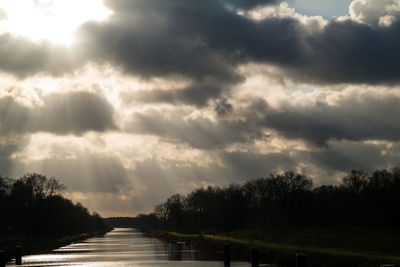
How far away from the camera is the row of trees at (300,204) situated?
82.8 m

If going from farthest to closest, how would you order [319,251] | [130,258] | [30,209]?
[30,209]
[130,258]
[319,251]

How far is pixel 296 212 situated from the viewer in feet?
378

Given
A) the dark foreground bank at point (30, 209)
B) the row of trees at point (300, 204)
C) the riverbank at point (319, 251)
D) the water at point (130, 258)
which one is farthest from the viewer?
the dark foreground bank at point (30, 209)

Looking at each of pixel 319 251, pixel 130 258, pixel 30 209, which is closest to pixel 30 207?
pixel 30 209

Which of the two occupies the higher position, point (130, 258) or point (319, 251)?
point (319, 251)

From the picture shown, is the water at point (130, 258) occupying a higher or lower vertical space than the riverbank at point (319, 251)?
lower

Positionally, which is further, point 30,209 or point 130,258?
point 30,209

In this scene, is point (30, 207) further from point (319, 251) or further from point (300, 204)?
point (319, 251)

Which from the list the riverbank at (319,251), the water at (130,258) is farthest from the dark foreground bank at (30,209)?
the riverbank at (319,251)

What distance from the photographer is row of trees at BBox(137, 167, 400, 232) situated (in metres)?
82.8

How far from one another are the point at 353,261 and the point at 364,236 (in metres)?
24.7

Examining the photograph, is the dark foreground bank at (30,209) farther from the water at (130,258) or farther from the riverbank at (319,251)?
the riverbank at (319,251)

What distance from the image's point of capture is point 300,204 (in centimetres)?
11594

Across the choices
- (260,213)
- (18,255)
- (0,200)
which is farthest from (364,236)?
(0,200)
